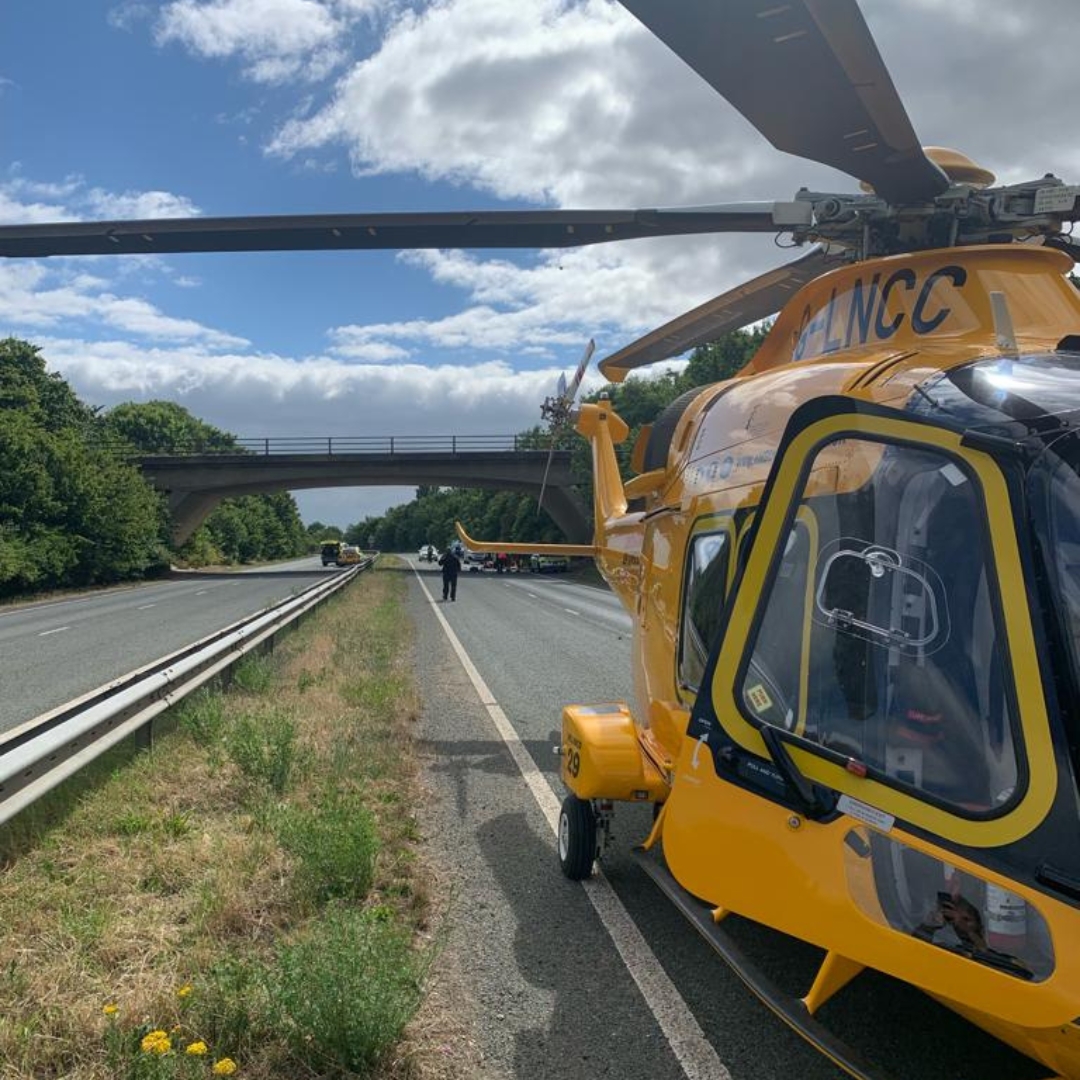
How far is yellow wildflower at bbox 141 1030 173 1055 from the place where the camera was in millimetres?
2613

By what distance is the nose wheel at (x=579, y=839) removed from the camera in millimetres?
4633

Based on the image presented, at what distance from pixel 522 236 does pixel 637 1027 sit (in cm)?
386

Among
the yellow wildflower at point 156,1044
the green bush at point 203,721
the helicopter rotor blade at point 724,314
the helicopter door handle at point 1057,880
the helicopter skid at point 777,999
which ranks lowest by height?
the green bush at point 203,721

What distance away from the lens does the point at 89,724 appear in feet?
16.5

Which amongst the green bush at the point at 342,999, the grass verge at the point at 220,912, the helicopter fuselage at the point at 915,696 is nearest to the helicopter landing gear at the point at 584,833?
the grass verge at the point at 220,912

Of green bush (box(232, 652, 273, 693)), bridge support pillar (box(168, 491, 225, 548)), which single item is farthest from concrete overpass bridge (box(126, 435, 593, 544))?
green bush (box(232, 652, 273, 693))

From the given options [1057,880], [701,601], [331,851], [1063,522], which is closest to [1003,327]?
[1063,522]

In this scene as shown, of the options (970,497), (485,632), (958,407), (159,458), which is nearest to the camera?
(970,497)

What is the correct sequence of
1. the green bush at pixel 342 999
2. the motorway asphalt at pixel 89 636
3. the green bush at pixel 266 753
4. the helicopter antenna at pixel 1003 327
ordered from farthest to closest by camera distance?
the motorway asphalt at pixel 89 636, the green bush at pixel 266 753, the helicopter antenna at pixel 1003 327, the green bush at pixel 342 999

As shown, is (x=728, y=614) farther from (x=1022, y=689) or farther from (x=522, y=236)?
(x=522, y=236)

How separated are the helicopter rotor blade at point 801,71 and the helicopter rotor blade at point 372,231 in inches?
59.1

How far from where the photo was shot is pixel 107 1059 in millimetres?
2719

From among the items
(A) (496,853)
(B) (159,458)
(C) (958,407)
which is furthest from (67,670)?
(B) (159,458)

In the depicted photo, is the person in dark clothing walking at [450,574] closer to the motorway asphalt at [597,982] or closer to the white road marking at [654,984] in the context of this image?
the motorway asphalt at [597,982]
